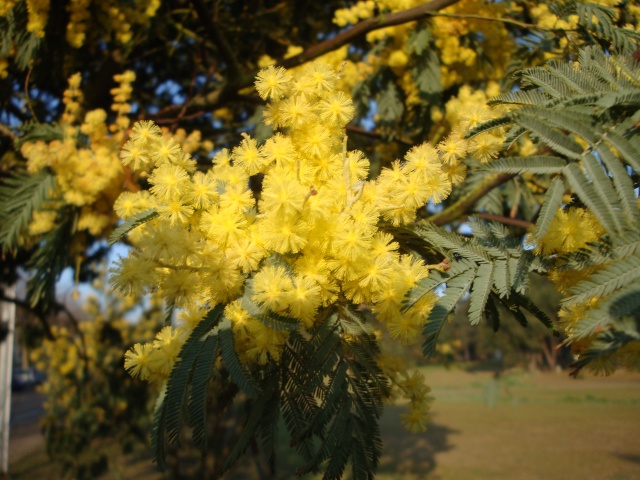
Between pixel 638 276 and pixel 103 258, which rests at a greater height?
pixel 103 258

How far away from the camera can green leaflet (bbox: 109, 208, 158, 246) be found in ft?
3.81

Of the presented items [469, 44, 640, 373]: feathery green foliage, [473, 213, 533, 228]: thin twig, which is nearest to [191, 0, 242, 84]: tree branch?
[473, 213, 533, 228]: thin twig

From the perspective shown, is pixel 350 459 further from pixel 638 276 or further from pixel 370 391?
pixel 638 276

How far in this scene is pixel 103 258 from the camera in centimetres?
484

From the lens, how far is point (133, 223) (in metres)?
1.17

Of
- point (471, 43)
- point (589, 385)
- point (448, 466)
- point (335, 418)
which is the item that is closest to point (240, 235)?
point (335, 418)

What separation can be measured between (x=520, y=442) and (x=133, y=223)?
12.5 m

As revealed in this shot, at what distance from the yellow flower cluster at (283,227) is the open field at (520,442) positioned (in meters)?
4.09

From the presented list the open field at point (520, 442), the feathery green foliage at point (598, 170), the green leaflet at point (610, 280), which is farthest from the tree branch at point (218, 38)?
the open field at point (520, 442)

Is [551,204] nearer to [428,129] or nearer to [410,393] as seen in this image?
[410,393]

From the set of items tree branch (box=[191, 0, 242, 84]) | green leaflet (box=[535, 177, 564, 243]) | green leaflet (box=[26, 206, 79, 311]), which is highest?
tree branch (box=[191, 0, 242, 84])

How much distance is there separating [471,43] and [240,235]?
8.69 feet

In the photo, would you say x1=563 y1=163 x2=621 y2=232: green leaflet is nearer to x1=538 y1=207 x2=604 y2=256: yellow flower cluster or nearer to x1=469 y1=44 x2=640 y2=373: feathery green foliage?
x1=469 y1=44 x2=640 y2=373: feathery green foliage

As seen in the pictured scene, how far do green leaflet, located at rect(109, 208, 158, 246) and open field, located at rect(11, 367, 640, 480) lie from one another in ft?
14.0
